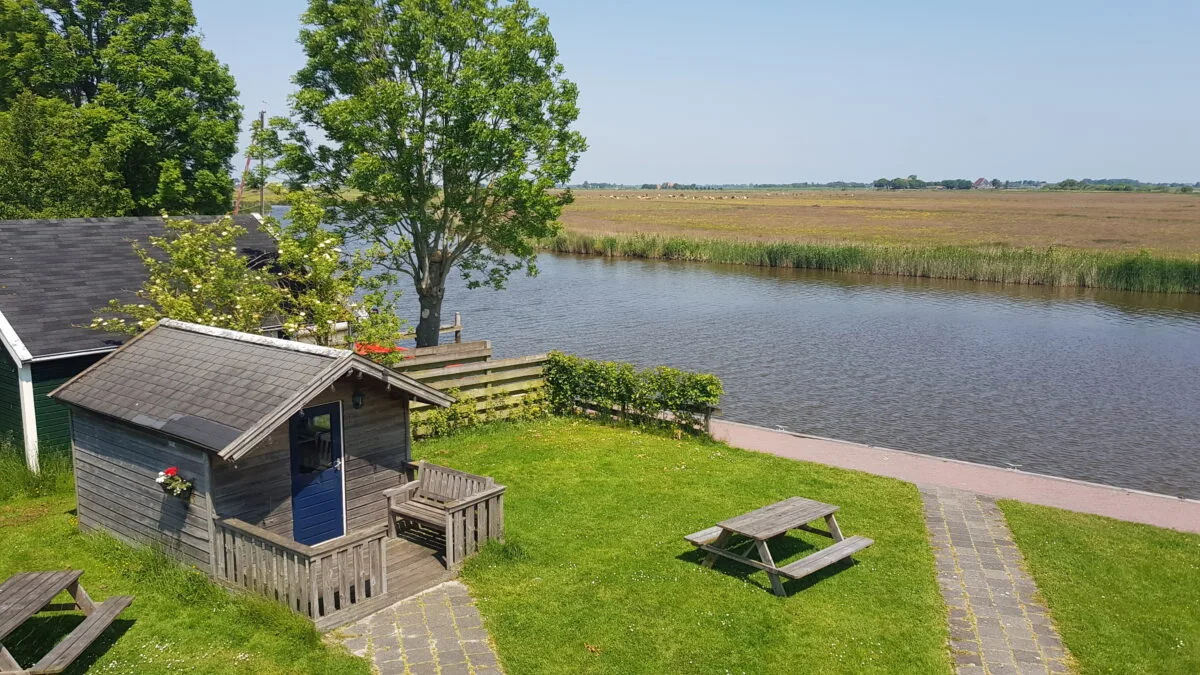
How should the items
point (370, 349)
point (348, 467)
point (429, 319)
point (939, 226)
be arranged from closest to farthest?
1. point (348, 467)
2. point (370, 349)
3. point (429, 319)
4. point (939, 226)

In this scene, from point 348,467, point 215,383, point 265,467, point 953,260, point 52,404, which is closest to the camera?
point 265,467

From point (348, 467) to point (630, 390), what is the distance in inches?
357

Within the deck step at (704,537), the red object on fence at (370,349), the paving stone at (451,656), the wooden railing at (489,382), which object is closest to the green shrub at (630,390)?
the wooden railing at (489,382)

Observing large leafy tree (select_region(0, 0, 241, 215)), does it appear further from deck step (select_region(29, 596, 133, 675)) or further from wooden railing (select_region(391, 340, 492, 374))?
deck step (select_region(29, 596, 133, 675))

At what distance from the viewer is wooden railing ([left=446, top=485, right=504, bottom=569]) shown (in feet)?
37.3

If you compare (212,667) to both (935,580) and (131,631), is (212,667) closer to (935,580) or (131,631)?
(131,631)

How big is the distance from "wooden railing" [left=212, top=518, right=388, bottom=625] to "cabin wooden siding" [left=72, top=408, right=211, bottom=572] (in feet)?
1.71

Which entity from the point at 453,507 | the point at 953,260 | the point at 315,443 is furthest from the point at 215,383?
the point at 953,260

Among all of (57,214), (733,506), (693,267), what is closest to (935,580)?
(733,506)

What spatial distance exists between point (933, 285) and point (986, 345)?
793 inches

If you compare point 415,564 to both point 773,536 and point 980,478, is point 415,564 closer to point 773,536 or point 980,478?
point 773,536

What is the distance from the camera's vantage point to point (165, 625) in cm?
974

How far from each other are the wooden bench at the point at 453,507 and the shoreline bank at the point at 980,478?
8006 mm

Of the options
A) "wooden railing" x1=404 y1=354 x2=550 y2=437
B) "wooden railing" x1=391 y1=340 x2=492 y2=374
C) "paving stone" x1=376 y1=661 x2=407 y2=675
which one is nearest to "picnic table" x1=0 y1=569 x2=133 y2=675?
"paving stone" x1=376 y1=661 x2=407 y2=675
